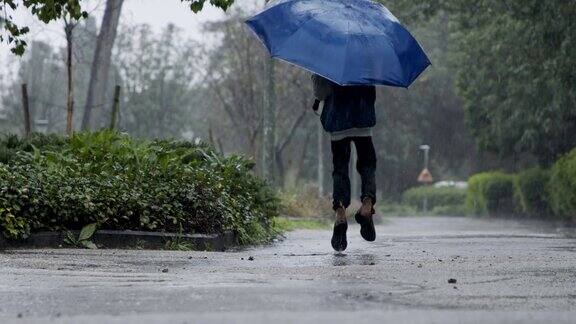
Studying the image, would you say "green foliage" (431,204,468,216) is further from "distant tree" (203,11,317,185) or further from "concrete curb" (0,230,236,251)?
"concrete curb" (0,230,236,251)

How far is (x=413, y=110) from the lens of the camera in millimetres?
79062

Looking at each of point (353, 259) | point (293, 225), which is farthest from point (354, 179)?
point (353, 259)

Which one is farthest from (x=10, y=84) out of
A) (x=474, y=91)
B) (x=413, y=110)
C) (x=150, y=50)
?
(x=474, y=91)

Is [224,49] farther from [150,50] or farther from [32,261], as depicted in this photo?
[32,261]

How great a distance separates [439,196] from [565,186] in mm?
46382

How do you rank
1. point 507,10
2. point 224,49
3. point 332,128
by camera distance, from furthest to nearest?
point 224,49 → point 507,10 → point 332,128

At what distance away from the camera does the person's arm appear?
37.3 feet

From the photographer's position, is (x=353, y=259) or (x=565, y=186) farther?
(x=565, y=186)

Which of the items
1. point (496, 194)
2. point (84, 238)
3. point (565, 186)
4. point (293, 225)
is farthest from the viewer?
point (496, 194)

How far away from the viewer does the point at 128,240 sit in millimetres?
11852

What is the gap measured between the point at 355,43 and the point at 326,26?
35cm

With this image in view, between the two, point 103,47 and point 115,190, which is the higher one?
point 103,47

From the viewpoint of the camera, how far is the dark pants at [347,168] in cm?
1141

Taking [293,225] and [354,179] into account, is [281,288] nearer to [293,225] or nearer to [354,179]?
[293,225]
